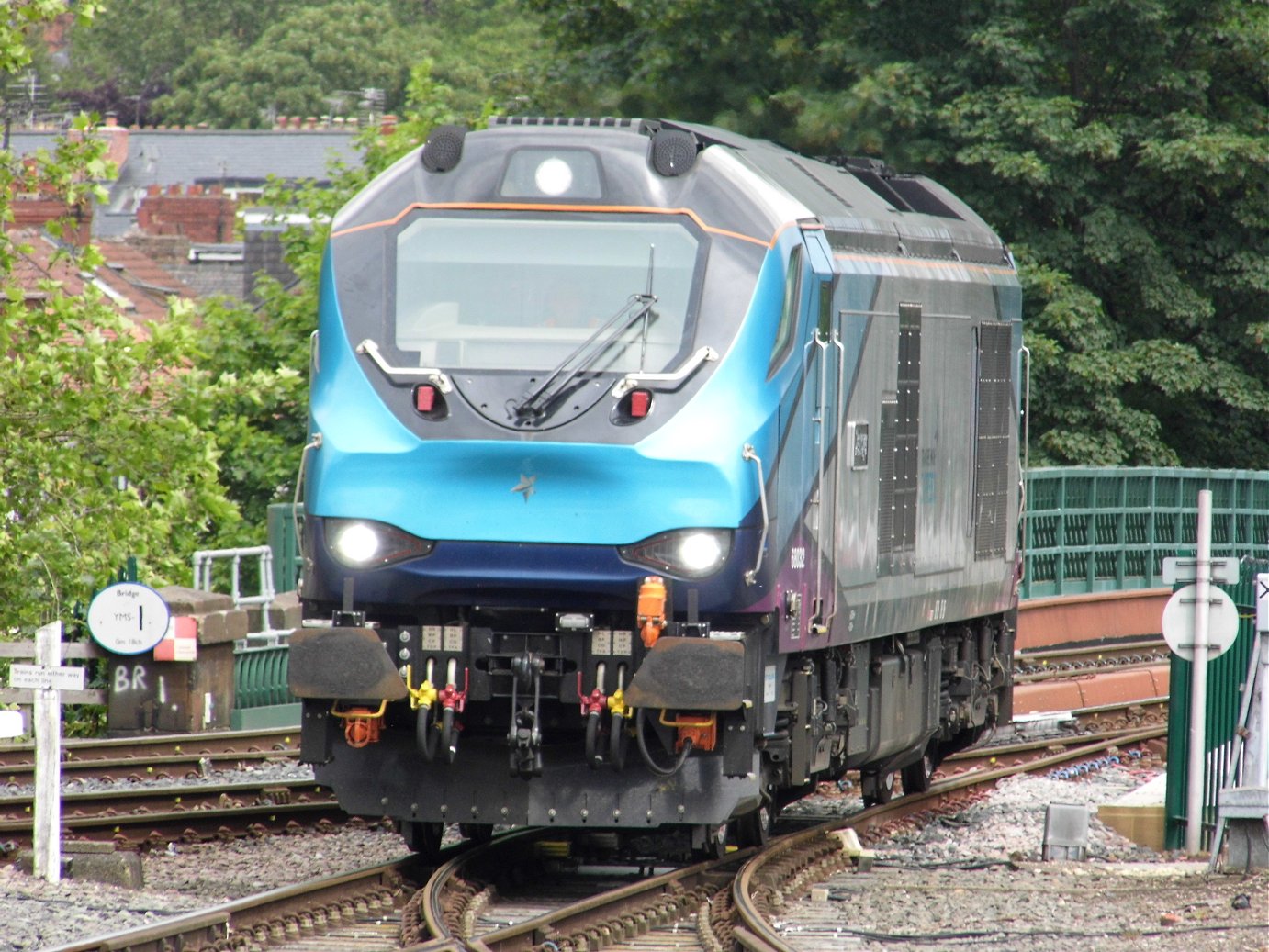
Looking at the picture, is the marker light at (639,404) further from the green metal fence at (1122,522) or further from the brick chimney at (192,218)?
the brick chimney at (192,218)

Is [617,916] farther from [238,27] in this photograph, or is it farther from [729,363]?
[238,27]

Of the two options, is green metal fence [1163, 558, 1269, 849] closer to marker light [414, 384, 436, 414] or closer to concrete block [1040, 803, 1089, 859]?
concrete block [1040, 803, 1089, 859]

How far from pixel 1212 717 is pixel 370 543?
525cm

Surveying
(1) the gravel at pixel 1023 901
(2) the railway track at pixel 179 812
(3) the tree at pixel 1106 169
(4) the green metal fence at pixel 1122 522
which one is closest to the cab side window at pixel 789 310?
(1) the gravel at pixel 1023 901

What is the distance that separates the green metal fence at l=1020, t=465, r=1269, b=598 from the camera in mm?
23953

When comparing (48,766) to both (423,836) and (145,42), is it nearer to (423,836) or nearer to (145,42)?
(423,836)

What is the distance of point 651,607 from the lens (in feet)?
32.0

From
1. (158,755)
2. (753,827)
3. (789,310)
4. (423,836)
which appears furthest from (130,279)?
(789,310)

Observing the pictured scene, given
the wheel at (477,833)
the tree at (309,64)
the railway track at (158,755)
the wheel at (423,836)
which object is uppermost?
the tree at (309,64)

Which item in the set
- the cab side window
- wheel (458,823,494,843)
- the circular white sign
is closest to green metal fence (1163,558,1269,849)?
the cab side window

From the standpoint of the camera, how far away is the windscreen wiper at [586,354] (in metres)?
9.94

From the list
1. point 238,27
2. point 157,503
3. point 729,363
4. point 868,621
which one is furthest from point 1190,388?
point 238,27

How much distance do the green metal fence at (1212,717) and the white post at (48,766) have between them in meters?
5.99

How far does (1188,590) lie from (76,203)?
26.0 ft
